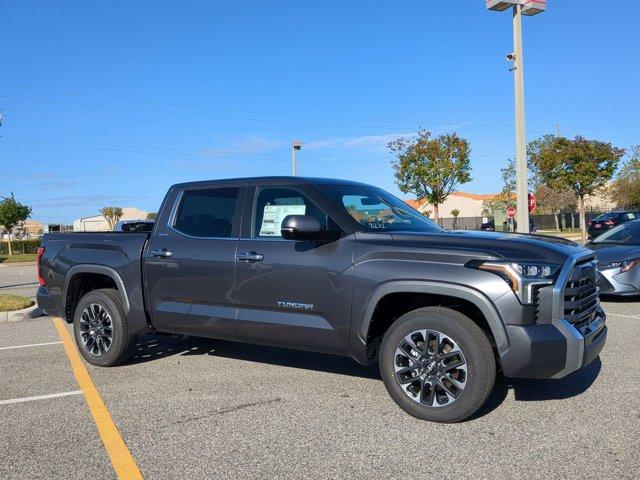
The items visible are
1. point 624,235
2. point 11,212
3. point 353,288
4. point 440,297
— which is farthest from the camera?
point 11,212

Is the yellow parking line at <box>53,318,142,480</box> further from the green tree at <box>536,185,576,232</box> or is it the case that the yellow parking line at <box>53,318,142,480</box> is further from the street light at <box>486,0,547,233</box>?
the green tree at <box>536,185,576,232</box>

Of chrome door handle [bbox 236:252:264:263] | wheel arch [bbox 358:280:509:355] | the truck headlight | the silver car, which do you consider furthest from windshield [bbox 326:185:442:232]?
the silver car

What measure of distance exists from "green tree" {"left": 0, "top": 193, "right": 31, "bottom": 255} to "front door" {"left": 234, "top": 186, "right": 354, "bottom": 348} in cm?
4588

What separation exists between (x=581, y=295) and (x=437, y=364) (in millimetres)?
1189

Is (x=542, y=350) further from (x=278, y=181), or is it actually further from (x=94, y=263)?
(x=94, y=263)

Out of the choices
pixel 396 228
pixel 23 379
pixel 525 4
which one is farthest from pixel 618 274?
pixel 525 4

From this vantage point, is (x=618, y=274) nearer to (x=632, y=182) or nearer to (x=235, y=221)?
(x=235, y=221)

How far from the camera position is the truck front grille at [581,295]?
4.23m

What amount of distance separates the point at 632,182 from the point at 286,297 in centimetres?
7081

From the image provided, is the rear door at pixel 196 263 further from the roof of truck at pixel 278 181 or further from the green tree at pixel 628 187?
the green tree at pixel 628 187

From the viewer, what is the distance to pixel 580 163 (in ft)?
113

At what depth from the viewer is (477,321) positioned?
14.9 ft

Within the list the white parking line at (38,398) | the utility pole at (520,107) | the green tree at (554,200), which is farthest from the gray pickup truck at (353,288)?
the green tree at (554,200)

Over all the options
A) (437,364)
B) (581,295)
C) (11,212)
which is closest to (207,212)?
(437,364)
